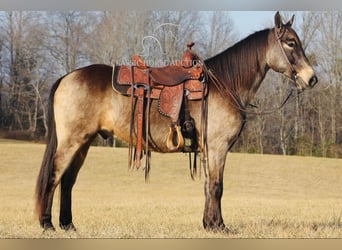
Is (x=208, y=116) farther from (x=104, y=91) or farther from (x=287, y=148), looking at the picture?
(x=287, y=148)

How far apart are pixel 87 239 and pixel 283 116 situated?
1233cm

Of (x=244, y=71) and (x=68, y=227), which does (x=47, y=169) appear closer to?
(x=68, y=227)

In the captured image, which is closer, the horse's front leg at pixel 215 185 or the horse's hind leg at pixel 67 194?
the horse's front leg at pixel 215 185

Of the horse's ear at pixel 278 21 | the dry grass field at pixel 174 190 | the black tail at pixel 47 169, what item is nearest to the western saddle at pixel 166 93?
the black tail at pixel 47 169

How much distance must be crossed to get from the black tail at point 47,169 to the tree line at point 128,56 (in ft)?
23.1

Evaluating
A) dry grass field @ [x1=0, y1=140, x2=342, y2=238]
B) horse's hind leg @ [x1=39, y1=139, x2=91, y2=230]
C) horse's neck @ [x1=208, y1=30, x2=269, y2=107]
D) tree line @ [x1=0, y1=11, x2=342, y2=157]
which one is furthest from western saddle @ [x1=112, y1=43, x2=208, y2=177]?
tree line @ [x1=0, y1=11, x2=342, y2=157]

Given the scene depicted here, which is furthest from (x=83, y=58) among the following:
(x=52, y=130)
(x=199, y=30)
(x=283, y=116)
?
(x=52, y=130)

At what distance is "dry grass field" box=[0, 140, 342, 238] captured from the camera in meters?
9.79

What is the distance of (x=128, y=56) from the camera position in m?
14.1

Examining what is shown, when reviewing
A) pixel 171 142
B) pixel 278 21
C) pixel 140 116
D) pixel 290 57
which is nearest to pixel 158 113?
pixel 140 116

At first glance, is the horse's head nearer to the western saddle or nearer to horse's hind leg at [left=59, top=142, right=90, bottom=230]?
the western saddle

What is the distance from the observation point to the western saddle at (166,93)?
7255 mm

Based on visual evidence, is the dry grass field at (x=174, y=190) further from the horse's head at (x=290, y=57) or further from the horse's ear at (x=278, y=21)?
the horse's ear at (x=278, y=21)

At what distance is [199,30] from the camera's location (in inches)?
588
